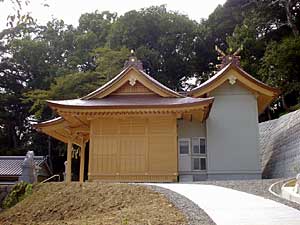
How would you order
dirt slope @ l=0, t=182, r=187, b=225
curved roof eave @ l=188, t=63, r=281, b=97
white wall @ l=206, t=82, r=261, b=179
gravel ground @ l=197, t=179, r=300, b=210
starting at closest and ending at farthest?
1. dirt slope @ l=0, t=182, r=187, b=225
2. gravel ground @ l=197, t=179, r=300, b=210
3. white wall @ l=206, t=82, r=261, b=179
4. curved roof eave @ l=188, t=63, r=281, b=97

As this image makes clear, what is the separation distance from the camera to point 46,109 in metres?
34.4

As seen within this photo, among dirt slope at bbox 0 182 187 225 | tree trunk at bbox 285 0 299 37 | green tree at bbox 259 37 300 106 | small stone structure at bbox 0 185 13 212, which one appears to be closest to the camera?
dirt slope at bbox 0 182 187 225

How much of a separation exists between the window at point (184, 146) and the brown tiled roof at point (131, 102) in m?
2.42

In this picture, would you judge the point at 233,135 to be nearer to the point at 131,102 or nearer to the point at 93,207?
the point at 131,102

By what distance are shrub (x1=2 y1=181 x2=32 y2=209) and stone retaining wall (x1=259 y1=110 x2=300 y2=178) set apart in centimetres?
960

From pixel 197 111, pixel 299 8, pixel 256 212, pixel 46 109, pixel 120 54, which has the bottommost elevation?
pixel 256 212

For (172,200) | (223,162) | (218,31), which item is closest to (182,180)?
(223,162)

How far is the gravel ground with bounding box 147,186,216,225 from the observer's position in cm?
605

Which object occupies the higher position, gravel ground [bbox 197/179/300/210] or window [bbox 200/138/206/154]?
window [bbox 200/138/206/154]

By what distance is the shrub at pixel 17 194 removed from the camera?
1251 centimetres

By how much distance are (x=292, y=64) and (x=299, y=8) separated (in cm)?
823

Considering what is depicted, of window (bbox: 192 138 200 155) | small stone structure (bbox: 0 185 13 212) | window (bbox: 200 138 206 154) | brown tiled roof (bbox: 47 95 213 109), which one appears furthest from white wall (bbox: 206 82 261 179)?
small stone structure (bbox: 0 185 13 212)

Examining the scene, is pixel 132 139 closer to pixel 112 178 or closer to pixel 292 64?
pixel 112 178

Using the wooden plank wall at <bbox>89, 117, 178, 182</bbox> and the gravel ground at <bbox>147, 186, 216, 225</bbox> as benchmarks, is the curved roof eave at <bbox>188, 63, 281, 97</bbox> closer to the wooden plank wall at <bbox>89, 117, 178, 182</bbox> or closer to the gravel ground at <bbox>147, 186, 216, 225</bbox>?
the wooden plank wall at <bbox>89, 117, 178, 182</bbox>
